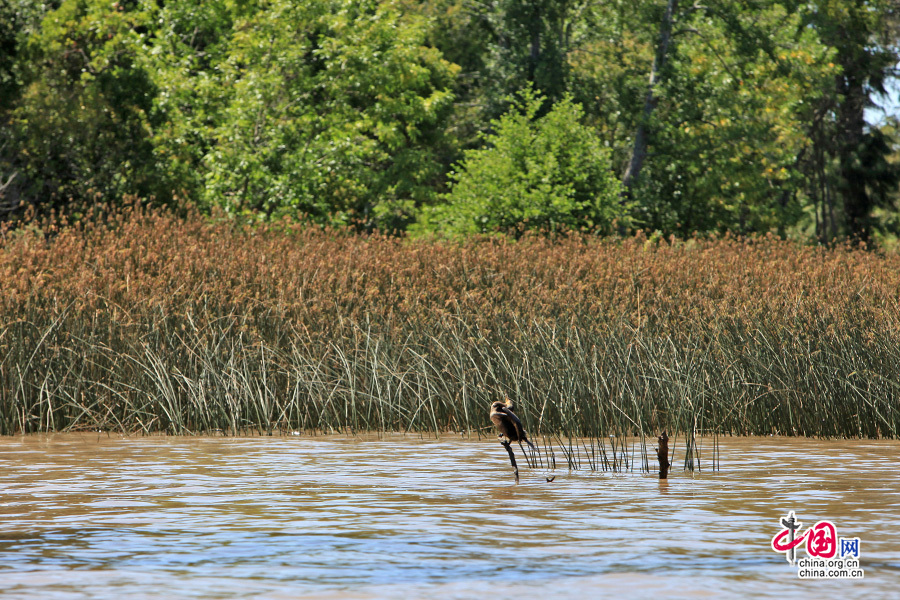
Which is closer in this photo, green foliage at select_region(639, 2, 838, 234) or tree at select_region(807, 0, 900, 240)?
green foliage at select_region(639, 2, 838, 234)

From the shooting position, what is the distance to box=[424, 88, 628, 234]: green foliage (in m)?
22.2

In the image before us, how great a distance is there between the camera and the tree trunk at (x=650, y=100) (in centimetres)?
2966

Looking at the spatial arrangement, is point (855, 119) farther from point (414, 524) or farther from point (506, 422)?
point (414, 524)

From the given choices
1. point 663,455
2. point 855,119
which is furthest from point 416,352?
point 855,119

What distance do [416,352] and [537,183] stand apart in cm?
1255

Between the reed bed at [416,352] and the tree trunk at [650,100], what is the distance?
18016mm

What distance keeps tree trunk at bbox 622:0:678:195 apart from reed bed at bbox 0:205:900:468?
18.0 m

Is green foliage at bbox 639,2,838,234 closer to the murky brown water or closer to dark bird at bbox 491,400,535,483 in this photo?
the murky brown water

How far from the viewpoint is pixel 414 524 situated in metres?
5.84

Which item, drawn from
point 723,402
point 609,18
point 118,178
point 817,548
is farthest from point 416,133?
point 817,548

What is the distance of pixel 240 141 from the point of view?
913 inches

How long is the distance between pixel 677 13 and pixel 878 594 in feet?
89.1

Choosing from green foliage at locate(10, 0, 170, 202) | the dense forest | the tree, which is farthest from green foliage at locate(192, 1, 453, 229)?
the tree

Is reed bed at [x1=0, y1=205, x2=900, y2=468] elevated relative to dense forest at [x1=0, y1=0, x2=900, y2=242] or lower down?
lower down
